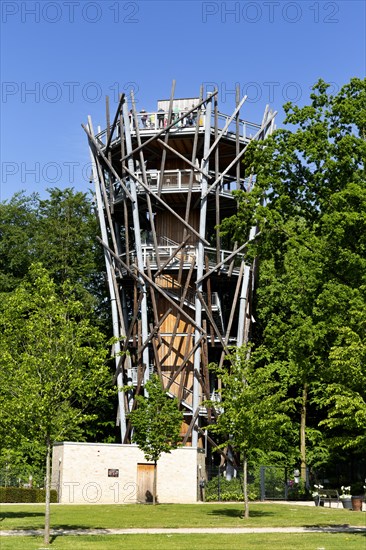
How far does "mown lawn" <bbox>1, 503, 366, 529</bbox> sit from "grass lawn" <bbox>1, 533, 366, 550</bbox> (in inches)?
148

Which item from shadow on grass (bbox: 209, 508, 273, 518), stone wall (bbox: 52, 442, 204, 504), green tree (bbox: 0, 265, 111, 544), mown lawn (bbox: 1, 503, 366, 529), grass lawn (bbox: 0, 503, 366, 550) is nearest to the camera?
grass lawn (bbox: 0, 503, 366, 550)

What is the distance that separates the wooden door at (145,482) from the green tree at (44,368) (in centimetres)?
2044

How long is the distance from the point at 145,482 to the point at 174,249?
1460cm

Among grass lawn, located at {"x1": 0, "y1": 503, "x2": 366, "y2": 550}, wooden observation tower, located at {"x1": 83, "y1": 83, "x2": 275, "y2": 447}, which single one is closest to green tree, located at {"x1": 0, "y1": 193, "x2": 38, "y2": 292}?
wooden observation tower, located at {"x1": 83, "y1": 83, "x2": 275, "y2": 447}

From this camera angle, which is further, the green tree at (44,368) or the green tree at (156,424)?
the green tree at (156,424)

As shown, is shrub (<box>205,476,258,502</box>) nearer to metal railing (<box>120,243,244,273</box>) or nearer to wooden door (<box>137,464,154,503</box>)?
wooden door (<box>137,464,154,503</box>)

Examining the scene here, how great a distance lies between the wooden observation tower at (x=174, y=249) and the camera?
156 ft

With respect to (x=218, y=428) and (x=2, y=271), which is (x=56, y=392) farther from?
(x=2, y=271)

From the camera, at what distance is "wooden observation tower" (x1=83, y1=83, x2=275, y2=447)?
4756 centimetres

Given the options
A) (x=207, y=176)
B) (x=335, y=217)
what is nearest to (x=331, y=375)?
(x=335, y=217)

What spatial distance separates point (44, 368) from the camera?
71.9ft

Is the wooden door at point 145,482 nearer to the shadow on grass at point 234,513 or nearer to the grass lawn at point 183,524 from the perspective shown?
the grass lawn at point 183,524

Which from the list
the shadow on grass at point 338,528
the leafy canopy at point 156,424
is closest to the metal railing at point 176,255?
the leafy canopy at point 156,424

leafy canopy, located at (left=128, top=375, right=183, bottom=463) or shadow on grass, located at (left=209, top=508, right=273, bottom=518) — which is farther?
leafy canopy, located at (left=128, top=375, right=183, bottom=463)
